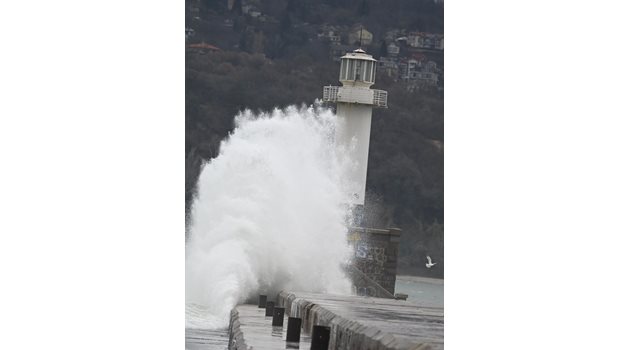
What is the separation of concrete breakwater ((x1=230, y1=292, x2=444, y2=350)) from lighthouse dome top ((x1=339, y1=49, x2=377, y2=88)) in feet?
29.3

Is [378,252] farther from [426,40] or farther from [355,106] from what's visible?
[426,40]

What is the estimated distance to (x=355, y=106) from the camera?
69.6ft

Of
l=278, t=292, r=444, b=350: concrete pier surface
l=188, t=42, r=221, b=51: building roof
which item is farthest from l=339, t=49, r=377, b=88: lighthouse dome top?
l=278, t=292, r=444, b=350: concrete pier surface

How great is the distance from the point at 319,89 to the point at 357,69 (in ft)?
2.28

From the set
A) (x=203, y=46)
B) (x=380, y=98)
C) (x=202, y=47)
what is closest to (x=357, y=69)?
(x=380, y=98)

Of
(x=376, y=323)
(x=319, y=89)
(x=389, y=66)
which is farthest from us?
(x=319, y=89)

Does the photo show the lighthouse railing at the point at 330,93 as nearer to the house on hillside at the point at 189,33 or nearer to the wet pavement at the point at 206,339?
the wet pavement at the point at 206,339

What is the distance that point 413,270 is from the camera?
17719 millimetres

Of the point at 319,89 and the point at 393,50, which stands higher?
the point at 319,89

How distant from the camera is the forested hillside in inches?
463

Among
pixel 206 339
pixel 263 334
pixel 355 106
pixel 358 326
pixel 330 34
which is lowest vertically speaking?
pixel 206 339

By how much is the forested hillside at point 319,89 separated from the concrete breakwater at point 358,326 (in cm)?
165

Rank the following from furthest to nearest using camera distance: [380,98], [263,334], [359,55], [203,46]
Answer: [380,98] → [359,55] → [203,46] → [263,334]
